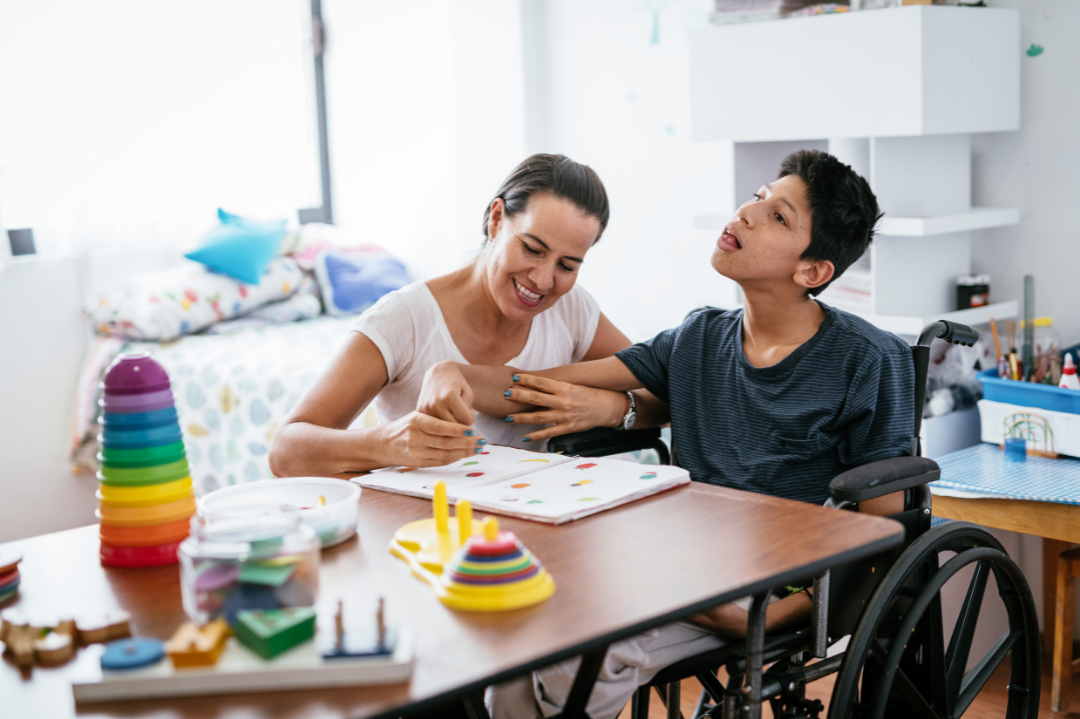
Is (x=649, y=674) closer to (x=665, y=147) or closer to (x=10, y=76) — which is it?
(x=665, y=147)

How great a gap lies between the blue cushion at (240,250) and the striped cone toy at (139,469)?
2.56 metres

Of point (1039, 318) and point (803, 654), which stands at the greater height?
point (1039, 318)

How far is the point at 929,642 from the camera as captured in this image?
1449mm

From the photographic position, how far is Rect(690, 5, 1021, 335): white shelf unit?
2.17m

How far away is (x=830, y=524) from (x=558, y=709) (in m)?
0.38

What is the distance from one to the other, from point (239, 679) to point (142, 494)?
36 cm

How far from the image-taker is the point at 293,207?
437 centimetres

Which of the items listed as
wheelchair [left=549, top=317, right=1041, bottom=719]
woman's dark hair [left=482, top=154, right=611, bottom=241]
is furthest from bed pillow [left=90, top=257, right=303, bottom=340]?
wheelchair [left=549, top=317, right=1041, bottom=719]

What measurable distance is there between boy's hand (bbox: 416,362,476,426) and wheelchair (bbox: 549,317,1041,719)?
0.43 m

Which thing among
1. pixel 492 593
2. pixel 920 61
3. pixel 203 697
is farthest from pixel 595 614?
pixel 920 61

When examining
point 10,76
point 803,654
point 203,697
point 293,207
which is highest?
point 10,76

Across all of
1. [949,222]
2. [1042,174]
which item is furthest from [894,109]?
[1042,174]

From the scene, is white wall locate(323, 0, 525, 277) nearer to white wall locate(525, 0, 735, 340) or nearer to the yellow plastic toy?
white wall locate(525, 0, 735, 340)

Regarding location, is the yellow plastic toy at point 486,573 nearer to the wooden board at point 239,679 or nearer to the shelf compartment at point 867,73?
the wooden board at point 239,679
